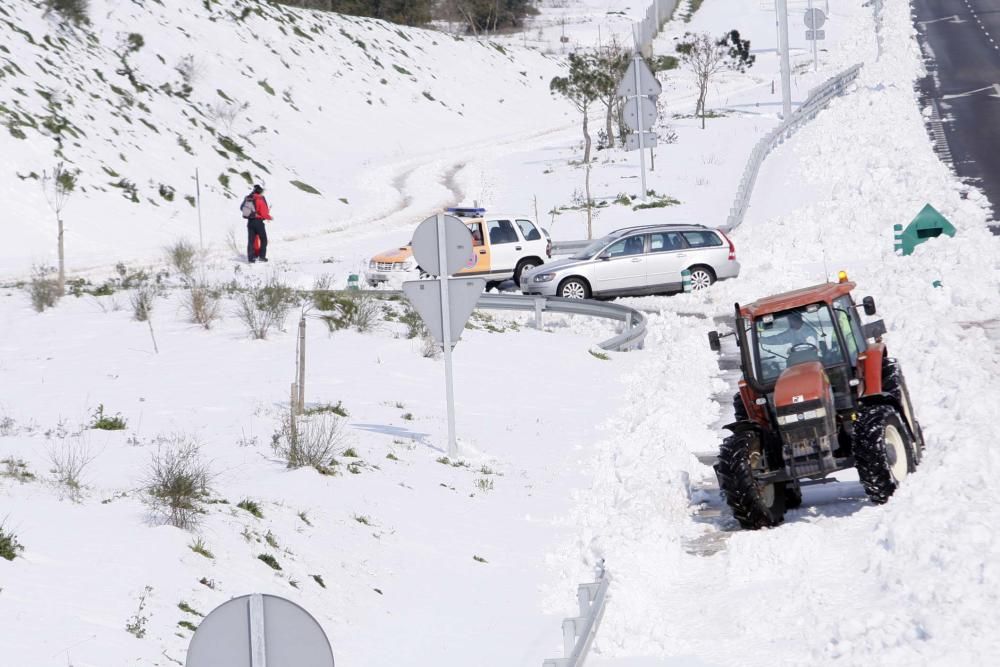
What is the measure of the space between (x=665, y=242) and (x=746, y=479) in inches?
635

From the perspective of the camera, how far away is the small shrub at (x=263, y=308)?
19.6 metres

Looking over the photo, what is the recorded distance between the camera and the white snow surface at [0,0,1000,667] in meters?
9.00

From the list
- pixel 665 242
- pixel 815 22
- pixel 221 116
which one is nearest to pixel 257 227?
pixel 665 242

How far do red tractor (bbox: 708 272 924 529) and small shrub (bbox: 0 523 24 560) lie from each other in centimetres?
554

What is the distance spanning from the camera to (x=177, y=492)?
1048cm

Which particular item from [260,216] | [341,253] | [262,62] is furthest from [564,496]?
[262,62]

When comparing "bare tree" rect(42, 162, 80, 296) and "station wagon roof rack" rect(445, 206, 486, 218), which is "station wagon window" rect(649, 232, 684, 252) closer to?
"station wagon roof rack" rect(445, 206, 486, 218)

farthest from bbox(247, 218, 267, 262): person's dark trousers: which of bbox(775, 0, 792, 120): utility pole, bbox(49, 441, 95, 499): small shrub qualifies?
bbox(775, 0, 792, 120): utility pole

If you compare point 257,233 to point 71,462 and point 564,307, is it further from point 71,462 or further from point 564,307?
point 71,462

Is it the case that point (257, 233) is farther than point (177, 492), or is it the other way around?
point (257, 233)

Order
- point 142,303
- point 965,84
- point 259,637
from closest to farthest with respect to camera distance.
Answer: point 259,637
point 142,303
point 965,84

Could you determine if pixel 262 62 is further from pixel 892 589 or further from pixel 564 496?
pixel 892 589

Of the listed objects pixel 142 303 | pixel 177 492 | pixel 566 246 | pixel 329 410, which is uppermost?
pixel 566 246

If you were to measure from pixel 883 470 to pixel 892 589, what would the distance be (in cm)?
227
